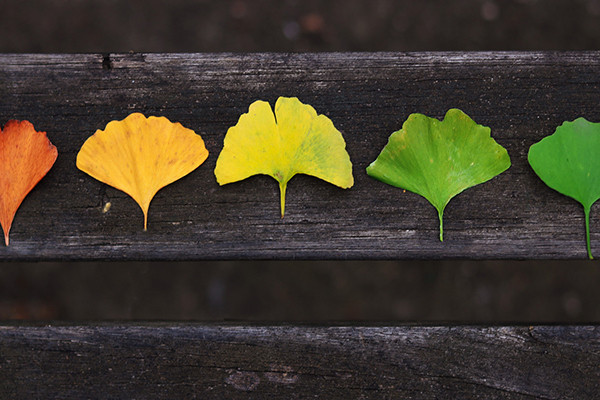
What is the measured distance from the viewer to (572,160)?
1.95 ft

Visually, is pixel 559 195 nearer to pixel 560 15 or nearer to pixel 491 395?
pixel 491 395

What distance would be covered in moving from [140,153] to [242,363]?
0.34m

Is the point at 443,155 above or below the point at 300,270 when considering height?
above

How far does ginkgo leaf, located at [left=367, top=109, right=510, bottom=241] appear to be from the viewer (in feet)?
1.95

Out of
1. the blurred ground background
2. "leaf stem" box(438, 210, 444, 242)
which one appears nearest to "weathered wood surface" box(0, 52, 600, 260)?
"leaf stem" box(438, 210, 444, 242)

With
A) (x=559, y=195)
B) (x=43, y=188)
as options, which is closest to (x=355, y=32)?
(x=559, y=195)

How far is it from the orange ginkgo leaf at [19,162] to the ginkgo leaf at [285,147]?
9.7 inches

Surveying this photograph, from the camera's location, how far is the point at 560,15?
104 centimetres

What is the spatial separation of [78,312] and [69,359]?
0.45 m

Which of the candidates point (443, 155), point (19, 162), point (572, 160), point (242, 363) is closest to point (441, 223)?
point (443, 155)

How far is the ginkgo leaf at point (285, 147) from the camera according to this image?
594 mm

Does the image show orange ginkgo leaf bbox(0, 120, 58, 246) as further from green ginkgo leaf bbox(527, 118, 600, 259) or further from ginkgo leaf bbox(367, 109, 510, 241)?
green ginkgo leaf bbox(527, 118, 600, 259)

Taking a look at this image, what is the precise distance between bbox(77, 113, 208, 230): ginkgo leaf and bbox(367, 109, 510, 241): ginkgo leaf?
272 mm

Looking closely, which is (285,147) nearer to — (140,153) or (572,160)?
(140,153)
